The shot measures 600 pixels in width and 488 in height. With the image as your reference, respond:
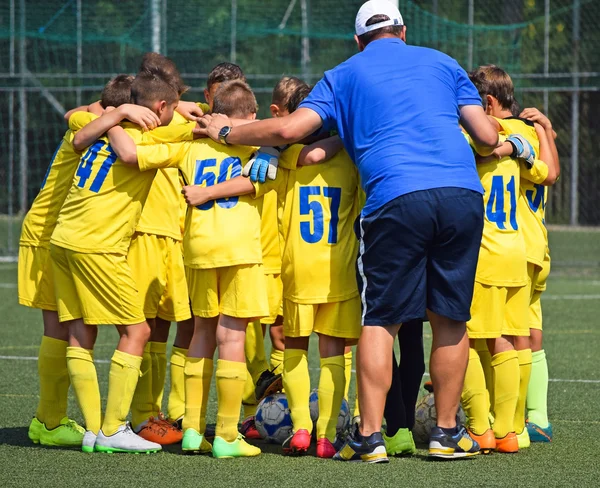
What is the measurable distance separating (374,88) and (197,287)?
4.22ft

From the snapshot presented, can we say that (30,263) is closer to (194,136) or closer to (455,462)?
(194,136)

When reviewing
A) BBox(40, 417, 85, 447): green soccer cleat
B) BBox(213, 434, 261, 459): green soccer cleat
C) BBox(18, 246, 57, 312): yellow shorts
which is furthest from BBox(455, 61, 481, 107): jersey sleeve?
BBox(40, 417, 85, 447): green soccer cleat

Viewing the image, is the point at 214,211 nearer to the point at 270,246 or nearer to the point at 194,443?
the point at 270,246

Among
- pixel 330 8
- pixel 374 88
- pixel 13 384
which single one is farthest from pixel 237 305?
pixel 330 8

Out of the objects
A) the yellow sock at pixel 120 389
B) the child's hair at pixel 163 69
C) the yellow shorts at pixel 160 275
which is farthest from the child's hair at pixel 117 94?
the yellow sock at pixel 120 389

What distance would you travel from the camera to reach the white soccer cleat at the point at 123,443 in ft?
17.3

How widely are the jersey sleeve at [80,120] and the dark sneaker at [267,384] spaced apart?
5.74 ft

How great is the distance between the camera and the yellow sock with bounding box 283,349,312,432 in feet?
17.3

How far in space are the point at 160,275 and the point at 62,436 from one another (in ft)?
3.21

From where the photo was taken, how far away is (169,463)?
504 centimetres

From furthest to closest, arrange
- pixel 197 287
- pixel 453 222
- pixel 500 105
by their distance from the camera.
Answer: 1. pixel 500 105
2. pixel 197 287
3. pixel 453 222

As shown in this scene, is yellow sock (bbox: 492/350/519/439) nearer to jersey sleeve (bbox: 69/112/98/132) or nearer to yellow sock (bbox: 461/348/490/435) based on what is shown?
yellow sock (bbox: 461/348/490/435)

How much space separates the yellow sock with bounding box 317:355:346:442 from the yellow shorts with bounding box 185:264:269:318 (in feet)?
1.39

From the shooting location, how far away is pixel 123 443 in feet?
17.3
